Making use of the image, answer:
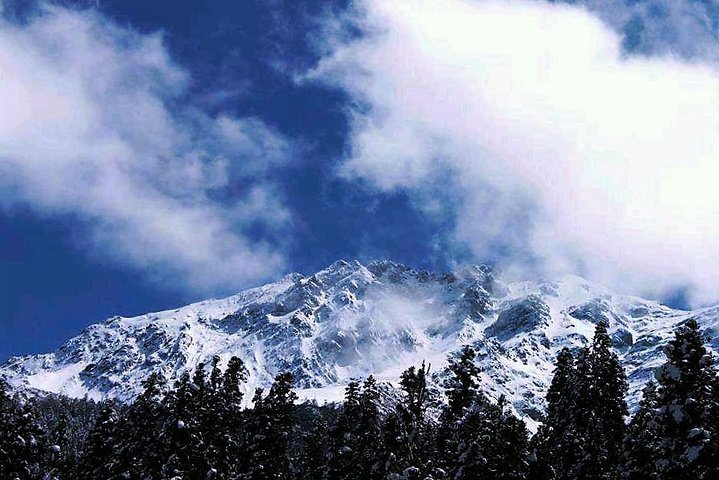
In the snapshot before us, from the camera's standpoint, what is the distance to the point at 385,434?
100 ft

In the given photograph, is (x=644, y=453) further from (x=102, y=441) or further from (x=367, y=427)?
(x=102, y=441)

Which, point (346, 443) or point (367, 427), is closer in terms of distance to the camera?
point (367, 427)

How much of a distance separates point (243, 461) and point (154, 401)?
5.66 metres

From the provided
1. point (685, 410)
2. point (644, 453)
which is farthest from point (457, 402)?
point (685, 410)

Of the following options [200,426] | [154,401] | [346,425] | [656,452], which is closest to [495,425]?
[656,452]

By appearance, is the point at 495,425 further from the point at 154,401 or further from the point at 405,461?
the point at 154,401

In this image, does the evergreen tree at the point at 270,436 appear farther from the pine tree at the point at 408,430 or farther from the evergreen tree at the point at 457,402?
the pine tree at the point at 408,430

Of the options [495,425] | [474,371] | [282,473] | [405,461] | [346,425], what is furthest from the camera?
[346,425]

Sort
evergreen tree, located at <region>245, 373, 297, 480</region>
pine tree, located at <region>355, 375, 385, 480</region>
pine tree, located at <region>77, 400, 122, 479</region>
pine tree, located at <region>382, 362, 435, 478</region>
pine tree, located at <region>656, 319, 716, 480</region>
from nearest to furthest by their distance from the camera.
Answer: pine tree, located at <region>656, 319, 716, 480</region>, pine tree, located at <region>382, 362, 435, 478</region>, evergreen tree, located at <region>245, 373, 297, 480</region>, pine tree, located at <region>355, 375, 385, 480</region>, pine tree, located at <region>77, 400, 122, 479</region>

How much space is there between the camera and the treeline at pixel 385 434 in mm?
29422

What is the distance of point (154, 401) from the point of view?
37.4m

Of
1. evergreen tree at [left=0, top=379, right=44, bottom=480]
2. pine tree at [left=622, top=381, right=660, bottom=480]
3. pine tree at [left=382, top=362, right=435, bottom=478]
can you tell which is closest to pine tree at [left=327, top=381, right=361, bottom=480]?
pine tree at [left=382, top=362, right=435, bottom=478]

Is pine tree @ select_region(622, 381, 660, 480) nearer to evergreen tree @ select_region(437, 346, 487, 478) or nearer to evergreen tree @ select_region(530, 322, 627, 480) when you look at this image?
evergreen tree @ select_region(530, 322, 627, 480)

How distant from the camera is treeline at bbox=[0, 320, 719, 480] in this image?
2942 cm
